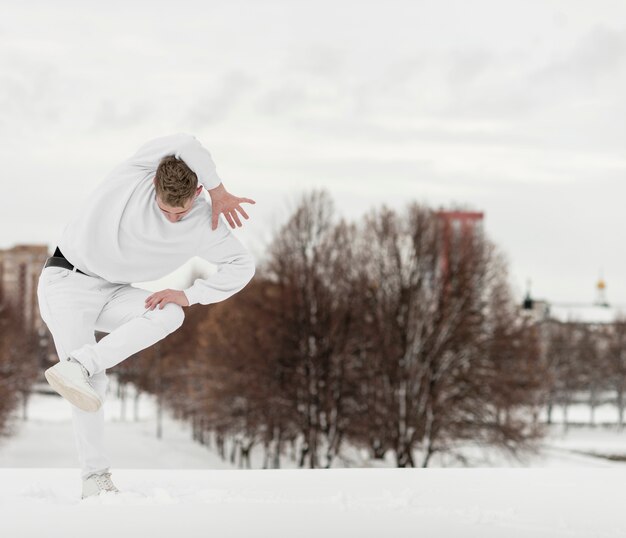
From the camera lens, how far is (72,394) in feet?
21.3

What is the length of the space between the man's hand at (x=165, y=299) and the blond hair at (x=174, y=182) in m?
0.59

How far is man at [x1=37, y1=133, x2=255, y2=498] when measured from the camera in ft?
22.0

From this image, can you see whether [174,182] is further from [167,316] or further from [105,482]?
[105,482]

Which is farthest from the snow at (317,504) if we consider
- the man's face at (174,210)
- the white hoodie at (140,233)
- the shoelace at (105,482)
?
the man's face at (174,210)

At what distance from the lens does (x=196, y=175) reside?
671cm

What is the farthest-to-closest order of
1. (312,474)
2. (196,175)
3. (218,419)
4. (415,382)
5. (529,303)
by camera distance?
(529,303) → (218,419) → (415,382) → (312,474) → (196,175)

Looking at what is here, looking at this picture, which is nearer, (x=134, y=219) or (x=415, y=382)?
(x=134, y=219)

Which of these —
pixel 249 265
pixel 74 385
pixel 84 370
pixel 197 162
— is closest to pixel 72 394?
pixel 74 385

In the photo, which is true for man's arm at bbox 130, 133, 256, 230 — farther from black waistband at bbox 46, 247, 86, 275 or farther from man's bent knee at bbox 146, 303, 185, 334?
black waistband at bbox 46, 247, 86, 275

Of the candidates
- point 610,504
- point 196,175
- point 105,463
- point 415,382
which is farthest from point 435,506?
point 415,382

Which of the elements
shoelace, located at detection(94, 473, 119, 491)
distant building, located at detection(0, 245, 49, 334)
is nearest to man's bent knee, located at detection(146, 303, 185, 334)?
shoelace, located at detection(94, 473, 119, 491)

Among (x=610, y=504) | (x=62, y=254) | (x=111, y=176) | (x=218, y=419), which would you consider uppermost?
(x=111, y=176)

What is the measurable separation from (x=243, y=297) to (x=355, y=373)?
216 inches

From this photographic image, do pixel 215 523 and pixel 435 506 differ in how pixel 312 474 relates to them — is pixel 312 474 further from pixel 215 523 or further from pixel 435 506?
pixel 215 523
